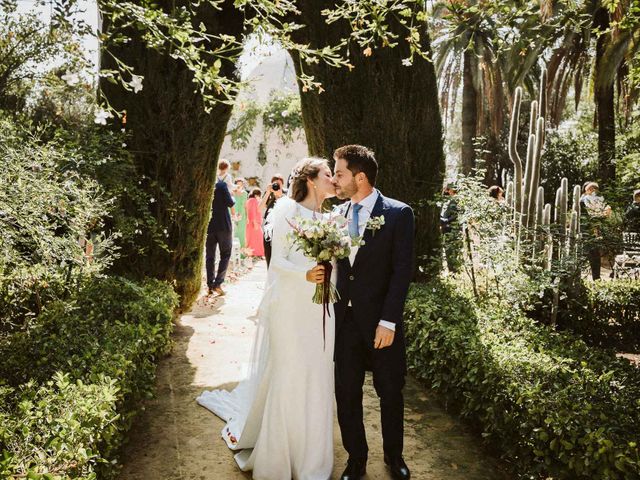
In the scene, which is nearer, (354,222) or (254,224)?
(354,222)

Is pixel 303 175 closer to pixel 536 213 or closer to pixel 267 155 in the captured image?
pixel 536 213

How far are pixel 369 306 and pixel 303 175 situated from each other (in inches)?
42.8

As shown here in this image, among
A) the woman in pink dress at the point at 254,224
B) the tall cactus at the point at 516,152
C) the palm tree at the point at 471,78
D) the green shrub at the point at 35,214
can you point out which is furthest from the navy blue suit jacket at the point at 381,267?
the palm tree at the point at 471,78

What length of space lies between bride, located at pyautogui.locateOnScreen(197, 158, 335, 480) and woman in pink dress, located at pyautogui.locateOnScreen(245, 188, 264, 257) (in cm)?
979

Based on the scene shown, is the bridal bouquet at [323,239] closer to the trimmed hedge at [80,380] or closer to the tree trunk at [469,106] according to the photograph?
the trimmed hedge at [80,380]

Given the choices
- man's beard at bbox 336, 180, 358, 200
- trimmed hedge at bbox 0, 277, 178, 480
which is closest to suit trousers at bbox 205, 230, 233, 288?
trimmed hedge at bbox 0, 277, 178, 480

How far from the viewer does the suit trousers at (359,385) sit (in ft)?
12.4

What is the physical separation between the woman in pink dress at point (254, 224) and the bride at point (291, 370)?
9786mm

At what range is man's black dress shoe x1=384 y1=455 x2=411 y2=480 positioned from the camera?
150 inches

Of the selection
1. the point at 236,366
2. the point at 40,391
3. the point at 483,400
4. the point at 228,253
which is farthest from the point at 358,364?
the point at 228,253

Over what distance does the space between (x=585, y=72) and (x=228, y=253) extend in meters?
14.5

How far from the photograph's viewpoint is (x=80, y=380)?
10.5 feet

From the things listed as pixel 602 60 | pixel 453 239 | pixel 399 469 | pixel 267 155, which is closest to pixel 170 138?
pixel 453 239

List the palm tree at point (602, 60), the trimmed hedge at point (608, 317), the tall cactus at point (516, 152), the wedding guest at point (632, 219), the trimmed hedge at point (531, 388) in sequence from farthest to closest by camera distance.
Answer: the palm tree at point (602, 60)
the trimmed hedge at point (608, 317)
the tall cactus at point (516, 152)
the wedding guest at point (632, 219)
the trimmed hedge at point (531, 388)
